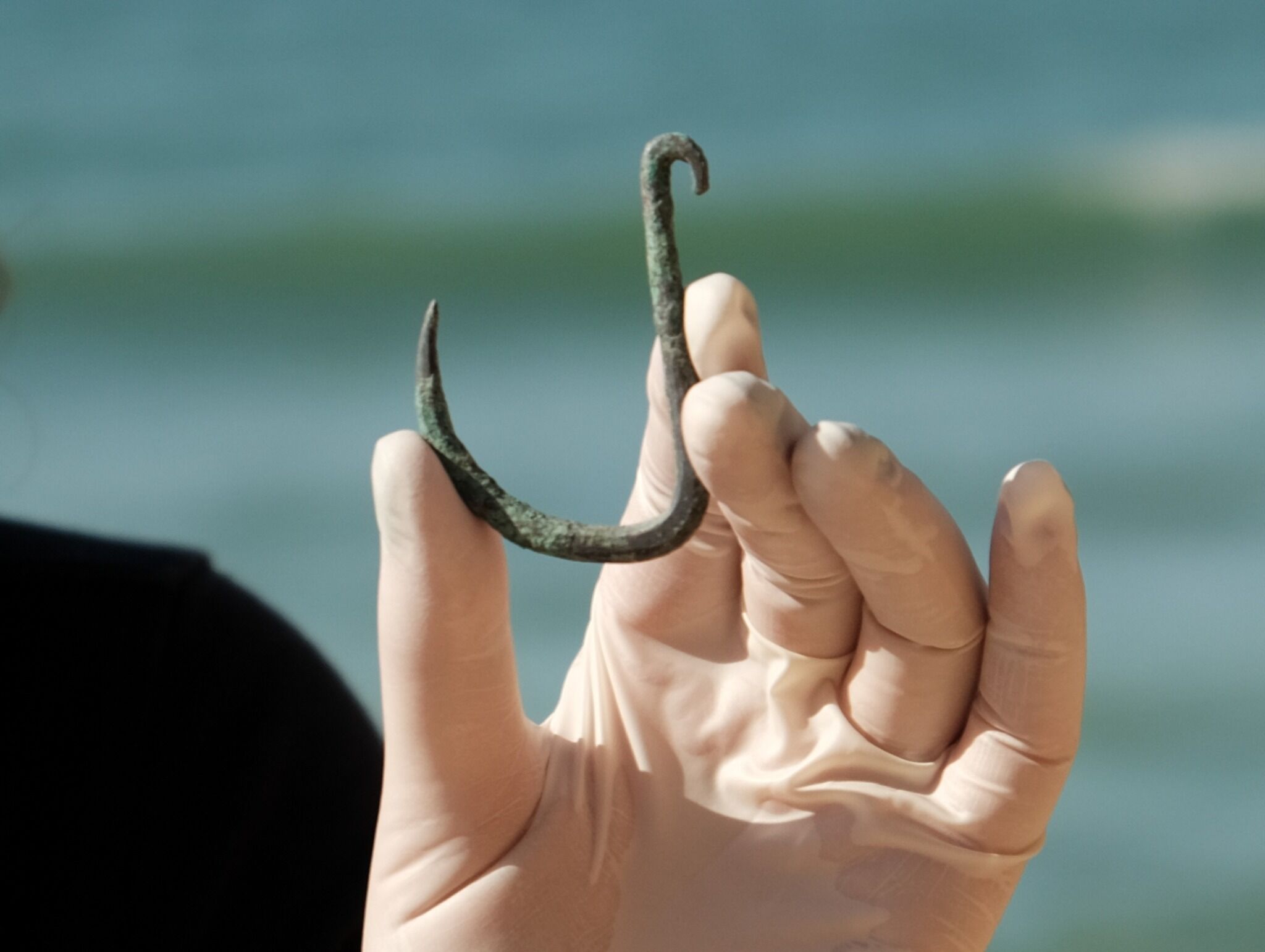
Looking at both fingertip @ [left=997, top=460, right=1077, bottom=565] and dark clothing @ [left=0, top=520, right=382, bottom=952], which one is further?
dark clothing @ [left=0, top=520, right=382, bottom=952]

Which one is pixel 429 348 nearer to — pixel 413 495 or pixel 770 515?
pixel 413 495

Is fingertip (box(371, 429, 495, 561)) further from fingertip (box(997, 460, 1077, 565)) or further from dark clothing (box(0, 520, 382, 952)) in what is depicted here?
dark clothing (box(0, 520, 382, 952))

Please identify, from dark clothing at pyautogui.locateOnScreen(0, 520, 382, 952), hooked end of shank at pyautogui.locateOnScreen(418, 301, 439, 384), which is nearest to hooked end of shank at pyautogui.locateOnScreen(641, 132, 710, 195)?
hooked end of shank at pyautogui.locateOnScreen(418, 301, 439, 384)

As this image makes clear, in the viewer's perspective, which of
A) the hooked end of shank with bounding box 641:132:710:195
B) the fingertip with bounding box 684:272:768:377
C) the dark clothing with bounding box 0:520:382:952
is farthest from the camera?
the dark clothing with bounding box 0:520:382:952

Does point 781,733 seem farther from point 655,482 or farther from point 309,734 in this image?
point 309,734

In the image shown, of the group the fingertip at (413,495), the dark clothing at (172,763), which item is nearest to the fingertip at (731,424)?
the fingertip at (413,495)

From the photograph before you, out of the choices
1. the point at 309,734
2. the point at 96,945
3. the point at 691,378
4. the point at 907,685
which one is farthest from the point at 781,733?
the point at 96,945

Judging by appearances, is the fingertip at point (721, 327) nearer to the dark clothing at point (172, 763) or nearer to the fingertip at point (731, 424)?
the fingertip at point (731, 424)
